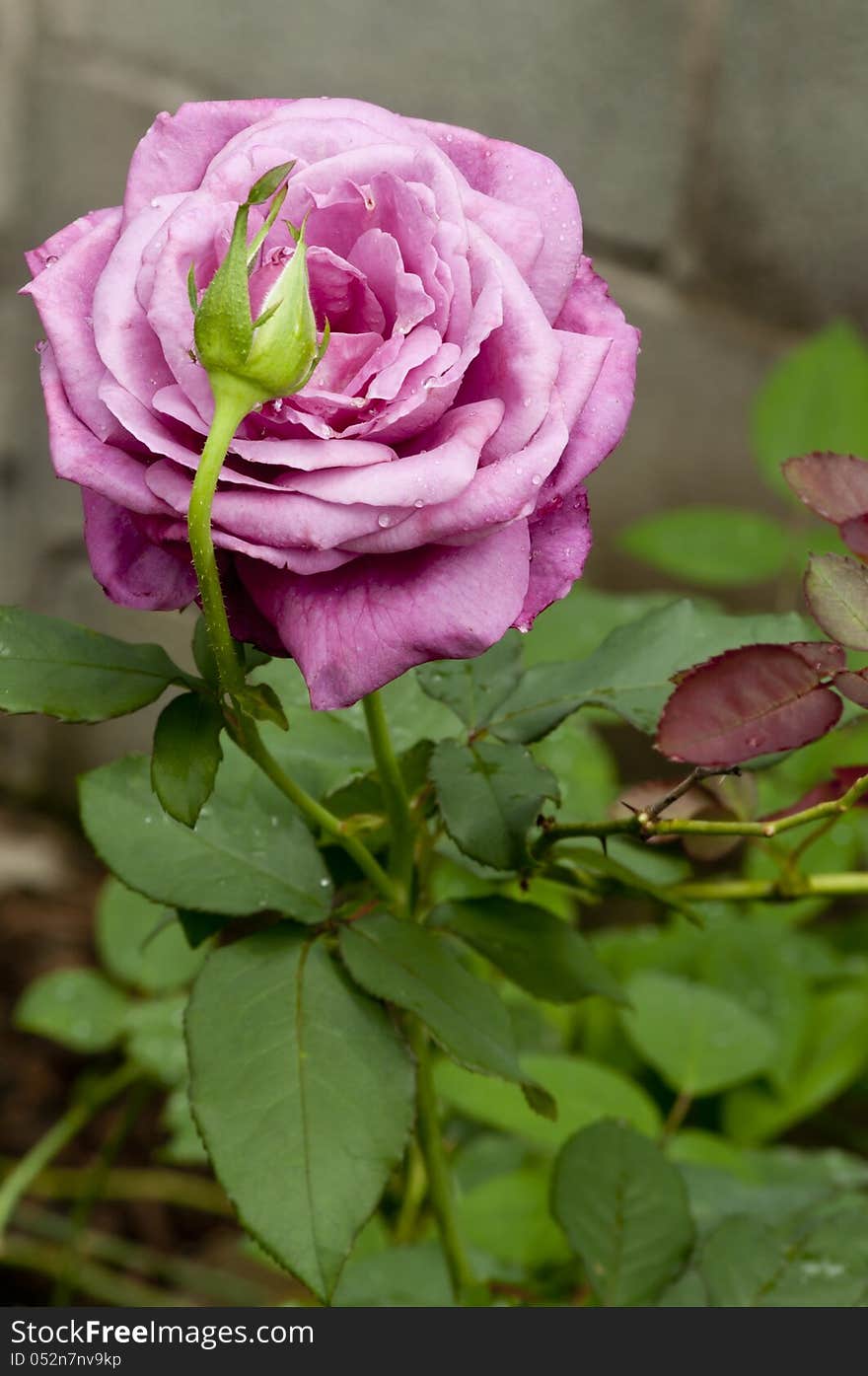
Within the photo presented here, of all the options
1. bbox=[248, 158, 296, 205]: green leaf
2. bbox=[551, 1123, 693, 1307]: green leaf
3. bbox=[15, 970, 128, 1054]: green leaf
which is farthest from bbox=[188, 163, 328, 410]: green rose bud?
bbox=[15, 970, 128, 1054]: green leaf

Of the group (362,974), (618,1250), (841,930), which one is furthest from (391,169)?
(841,930)

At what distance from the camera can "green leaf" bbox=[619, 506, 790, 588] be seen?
97cm

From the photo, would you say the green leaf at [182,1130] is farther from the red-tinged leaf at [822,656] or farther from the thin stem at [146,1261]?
the red-tinged leaf at [822,656]

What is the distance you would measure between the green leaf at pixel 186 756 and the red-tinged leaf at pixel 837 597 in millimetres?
152

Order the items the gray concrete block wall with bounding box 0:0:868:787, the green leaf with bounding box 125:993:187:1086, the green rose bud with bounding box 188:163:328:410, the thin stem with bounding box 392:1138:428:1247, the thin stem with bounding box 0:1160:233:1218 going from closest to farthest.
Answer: the green rose bud with bounding box 188:163:328:410, the thin stem with bounding box 392:1138:428:1247, the green leaf with bounding box 125:993:187:1086, the thin stem with bounding box 0:1160:233:1218, the gray concrete block wall with bounding box 0:0:868:787

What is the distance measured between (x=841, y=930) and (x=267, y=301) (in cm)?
91

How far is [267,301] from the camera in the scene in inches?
11.0

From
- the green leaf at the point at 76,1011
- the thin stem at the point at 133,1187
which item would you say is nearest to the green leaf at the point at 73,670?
the green leaf at the point at 76,1011

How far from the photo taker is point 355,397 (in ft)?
1.01

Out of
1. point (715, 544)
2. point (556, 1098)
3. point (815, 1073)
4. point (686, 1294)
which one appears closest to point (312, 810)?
point (686, 1294)

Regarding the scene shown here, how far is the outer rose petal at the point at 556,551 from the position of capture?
1.04ft

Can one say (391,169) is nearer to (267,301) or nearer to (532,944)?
(267,301)

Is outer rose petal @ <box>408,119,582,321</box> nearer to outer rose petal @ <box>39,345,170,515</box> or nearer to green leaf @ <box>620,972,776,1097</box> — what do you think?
outer rose petal @ <box>39,345,170,515</box>

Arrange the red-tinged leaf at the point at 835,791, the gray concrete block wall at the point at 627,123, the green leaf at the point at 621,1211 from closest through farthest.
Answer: the red-tinged leaf at the point at 835,791 < the green leaf at the point at 621,1211 < the gray concrete block wall at the point at 627,123
